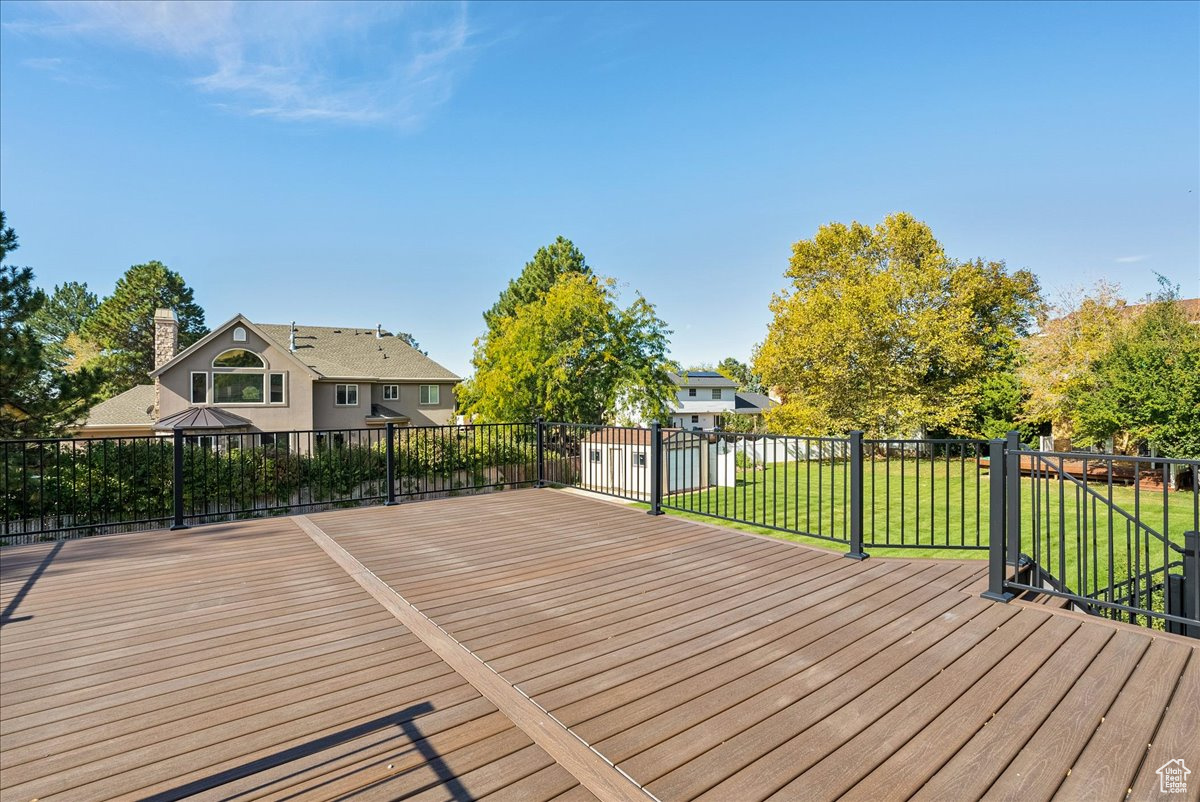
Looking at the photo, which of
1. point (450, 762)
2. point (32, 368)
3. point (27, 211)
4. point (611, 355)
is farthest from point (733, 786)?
point (27, 211)

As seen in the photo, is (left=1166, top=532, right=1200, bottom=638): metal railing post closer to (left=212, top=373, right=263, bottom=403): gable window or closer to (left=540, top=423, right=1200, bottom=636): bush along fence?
(left=540, top=423, right=1200, bottom=636): bush along fence

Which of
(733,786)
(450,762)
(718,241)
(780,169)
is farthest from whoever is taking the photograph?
(718,241)

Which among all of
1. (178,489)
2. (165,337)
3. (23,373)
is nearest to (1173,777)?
(178,489)

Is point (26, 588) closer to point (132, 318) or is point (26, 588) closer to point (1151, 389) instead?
point (1151, 389)

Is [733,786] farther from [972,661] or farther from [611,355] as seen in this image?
[611,355]

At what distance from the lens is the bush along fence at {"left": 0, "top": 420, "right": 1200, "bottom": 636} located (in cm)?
323

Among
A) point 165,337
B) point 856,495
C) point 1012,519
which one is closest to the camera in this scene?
point 1012,519

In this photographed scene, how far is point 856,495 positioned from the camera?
402 cm

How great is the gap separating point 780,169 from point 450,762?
13822 mm

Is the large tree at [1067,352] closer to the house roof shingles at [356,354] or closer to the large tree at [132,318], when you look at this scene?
the house roof shingles at [356,354]

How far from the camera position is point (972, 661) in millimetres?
2443

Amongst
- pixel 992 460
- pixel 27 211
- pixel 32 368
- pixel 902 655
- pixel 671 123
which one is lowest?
pixel 902 655

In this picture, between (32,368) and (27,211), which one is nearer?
(32,368)

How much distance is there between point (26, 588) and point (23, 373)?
8439 millimetres
